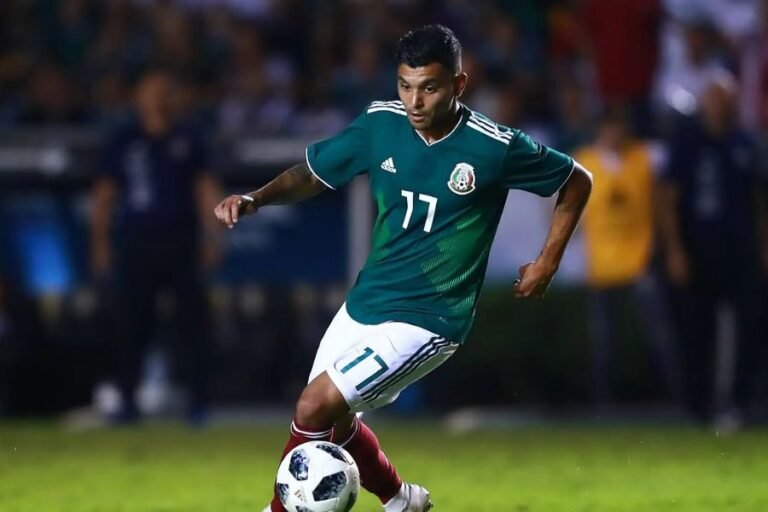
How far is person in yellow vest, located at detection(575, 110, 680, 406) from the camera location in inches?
487

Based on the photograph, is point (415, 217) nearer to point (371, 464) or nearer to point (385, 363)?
point (385, 363)

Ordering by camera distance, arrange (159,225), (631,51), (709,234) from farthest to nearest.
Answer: (631,51), (159,225), (709,234)

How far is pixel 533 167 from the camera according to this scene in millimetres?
6637

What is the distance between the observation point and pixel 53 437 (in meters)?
11.8

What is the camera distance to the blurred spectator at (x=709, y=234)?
12031 mm

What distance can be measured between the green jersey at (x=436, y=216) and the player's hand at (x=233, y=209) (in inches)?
23.2

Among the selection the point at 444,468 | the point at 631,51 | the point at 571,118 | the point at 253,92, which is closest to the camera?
the point at 444,468

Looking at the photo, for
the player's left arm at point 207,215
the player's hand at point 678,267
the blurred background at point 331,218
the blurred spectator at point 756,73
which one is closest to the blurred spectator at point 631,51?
the blurred background at point 331,218

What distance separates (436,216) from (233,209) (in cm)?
84

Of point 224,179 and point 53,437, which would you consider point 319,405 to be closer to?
point 53,437

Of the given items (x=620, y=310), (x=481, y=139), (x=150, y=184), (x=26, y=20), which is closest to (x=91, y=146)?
(x=150, y=184)

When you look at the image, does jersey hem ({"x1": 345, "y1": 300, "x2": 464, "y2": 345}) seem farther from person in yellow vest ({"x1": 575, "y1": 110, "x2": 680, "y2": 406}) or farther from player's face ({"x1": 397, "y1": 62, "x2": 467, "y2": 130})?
person in yellow vest ({"x1": 575, "y1": 110, "x2": 680, "y2": 406})

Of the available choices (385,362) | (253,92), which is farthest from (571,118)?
(385,362)

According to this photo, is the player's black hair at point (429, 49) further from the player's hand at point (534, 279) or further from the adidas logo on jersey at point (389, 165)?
the player's hand at point (534, 279)
